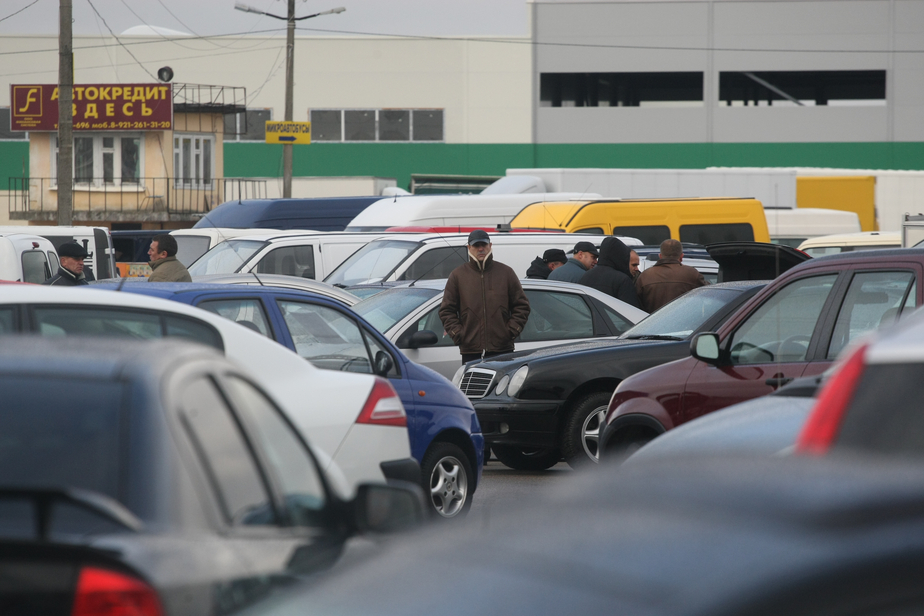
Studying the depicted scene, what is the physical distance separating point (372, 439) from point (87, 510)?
302 centimetres

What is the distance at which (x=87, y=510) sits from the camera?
8.31 ft

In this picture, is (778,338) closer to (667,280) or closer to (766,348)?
(766,348)

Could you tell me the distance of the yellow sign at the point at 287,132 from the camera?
1297 inches

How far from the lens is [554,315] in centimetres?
1158

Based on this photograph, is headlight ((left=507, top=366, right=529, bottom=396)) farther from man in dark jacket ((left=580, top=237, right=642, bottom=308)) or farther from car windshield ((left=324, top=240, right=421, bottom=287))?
car windshield ((left=324, top=240, right=421, bottom=287))

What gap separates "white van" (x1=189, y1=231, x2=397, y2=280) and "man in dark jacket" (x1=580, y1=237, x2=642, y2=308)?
3845 millimetres

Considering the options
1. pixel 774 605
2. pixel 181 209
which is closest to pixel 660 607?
pixel 774 605

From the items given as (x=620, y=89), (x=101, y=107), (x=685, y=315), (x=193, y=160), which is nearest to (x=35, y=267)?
(x=685, y=315)

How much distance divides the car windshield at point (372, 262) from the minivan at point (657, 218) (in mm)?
4003

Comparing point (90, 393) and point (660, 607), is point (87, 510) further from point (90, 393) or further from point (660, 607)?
point (660, 607)

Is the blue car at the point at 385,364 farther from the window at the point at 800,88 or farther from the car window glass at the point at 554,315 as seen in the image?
the window at the point at 800,88

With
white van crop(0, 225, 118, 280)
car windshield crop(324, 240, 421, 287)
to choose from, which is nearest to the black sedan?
car windshield crop(324, 240, 421, 287)

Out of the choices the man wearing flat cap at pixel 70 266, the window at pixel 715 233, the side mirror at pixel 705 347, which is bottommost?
the side mirror at pixel 705 347

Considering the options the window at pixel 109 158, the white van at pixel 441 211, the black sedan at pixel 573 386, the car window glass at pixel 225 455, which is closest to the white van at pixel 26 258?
the white van at pixel 441 211
